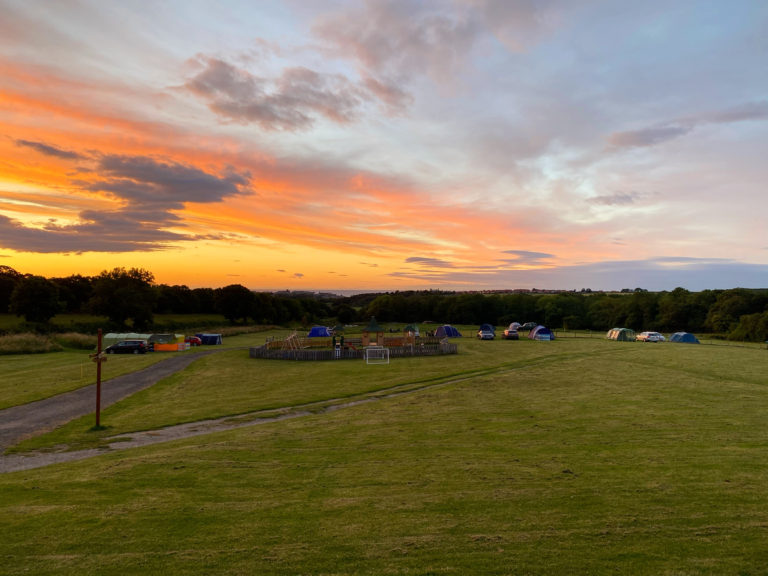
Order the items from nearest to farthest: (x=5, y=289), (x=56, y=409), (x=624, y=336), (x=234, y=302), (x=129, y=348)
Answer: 1. (x=56, y=409)
2. (x=129, y=348)
3. (x=624, y=336)
4. (x=5, y=289)
5. (x=234, y=302)

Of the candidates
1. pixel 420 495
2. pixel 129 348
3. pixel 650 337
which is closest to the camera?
pixel 420 495

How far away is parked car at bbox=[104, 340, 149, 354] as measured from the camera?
47875mm

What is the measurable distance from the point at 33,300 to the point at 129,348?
1649 inches

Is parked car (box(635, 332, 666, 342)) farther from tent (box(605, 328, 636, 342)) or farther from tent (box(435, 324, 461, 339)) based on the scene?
tent (box(435, 324, 461, 339))

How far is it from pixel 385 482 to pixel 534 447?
479cm

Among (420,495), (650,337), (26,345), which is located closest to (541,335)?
(650,337)

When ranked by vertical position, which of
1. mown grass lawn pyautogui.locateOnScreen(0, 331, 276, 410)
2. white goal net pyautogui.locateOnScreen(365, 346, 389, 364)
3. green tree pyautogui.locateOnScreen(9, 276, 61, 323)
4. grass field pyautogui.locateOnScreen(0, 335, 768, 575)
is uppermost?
green tree pyautogui.locateOnScreen(9, 276, 61, 323)

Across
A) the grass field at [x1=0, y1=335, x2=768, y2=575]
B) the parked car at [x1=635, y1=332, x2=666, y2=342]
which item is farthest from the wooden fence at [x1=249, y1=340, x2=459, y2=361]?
the parked car at [x1=635, y1=332, x2=666, y2=342]

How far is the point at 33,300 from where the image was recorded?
76.0 metres

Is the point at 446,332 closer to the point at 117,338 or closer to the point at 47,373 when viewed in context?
the point at 117,338

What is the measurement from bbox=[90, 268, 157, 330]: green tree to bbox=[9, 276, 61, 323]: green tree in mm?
6926

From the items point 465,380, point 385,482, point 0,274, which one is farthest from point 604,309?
point 0,274

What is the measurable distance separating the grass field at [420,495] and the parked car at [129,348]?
1284 inches

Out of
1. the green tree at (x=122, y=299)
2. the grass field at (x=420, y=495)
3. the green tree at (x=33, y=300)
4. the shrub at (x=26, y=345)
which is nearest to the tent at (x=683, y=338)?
the grass field at (x=420, y=495)
